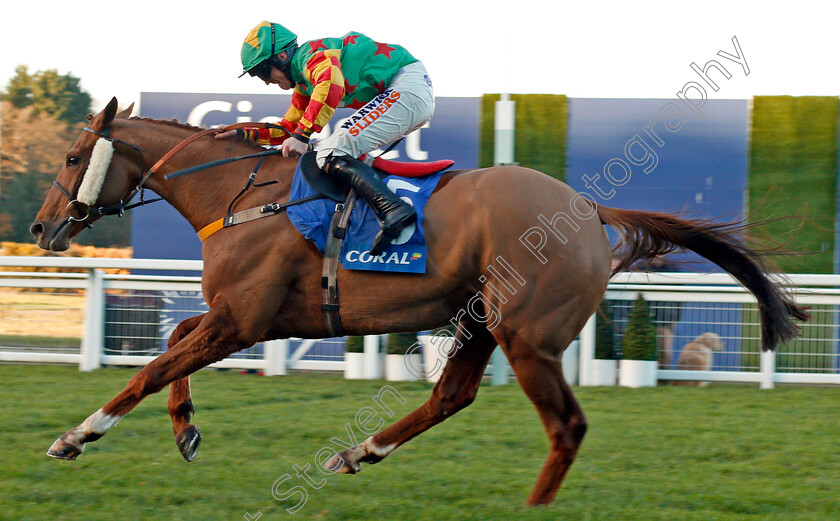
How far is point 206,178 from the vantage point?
3803mm

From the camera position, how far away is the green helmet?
3.71 m

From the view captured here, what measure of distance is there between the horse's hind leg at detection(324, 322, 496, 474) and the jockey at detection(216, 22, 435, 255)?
0.82m

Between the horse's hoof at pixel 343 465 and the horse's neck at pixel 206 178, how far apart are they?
4.16 ft

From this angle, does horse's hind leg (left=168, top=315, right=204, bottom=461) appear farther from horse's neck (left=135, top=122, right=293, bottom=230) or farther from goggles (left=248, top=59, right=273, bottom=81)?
goggles (left=248, top=59, right=273, bottom=81)

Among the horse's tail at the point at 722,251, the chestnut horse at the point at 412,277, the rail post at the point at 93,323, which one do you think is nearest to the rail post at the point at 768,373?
the horse's tail at the point at 722,251

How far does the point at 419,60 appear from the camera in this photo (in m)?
3.98

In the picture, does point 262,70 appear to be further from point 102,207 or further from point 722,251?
point 722,251

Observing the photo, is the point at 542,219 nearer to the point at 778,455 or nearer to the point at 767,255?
the point at 767,255

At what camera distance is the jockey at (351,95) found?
3.52 meters

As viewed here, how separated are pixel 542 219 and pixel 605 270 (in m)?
0.37

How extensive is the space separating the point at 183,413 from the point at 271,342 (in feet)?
12.2

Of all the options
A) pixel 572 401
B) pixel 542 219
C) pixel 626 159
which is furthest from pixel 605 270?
pixel 626 159

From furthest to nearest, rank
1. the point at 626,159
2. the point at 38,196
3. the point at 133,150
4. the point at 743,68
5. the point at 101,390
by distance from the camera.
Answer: the point at 38,196, the point at 626,159, the point at 101,390, the point at 743,68, the point at 133,150

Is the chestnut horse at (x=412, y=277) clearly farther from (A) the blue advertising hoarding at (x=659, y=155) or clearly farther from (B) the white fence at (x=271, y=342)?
(A) the blue advertising hoarding at (x=659, y=155)
